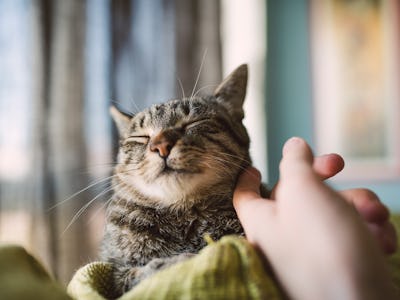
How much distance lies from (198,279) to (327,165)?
0.77 feet

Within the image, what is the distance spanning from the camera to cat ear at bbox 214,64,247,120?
1.01 metres

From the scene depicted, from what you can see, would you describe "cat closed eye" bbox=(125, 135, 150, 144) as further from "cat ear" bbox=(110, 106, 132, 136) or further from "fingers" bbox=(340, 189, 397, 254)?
"fingers" bbox=(340, 189, 397, 254)

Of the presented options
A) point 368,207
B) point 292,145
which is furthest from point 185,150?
point 368,207

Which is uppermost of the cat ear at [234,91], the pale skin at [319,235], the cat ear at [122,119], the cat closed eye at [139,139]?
the cat ear at [234,91]

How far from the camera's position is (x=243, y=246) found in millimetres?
485

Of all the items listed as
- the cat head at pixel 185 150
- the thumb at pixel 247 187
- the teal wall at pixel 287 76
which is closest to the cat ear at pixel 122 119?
the cat head at pixel 185 150

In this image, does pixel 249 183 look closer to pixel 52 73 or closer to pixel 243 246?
pixel 243 246

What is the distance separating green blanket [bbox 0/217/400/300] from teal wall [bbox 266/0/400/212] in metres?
2.40

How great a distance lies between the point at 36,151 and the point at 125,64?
2.18 feet

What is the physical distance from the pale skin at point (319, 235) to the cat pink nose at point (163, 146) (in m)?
0.27

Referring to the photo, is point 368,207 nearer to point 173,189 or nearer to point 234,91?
point 173,189

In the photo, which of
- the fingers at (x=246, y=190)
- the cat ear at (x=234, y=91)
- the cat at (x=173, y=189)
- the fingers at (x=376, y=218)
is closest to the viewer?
the fingers at (x=376, y=218)

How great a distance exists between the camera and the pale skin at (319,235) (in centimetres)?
39

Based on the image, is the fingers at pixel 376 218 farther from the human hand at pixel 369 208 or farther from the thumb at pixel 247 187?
the thumb at pixel 247 187
